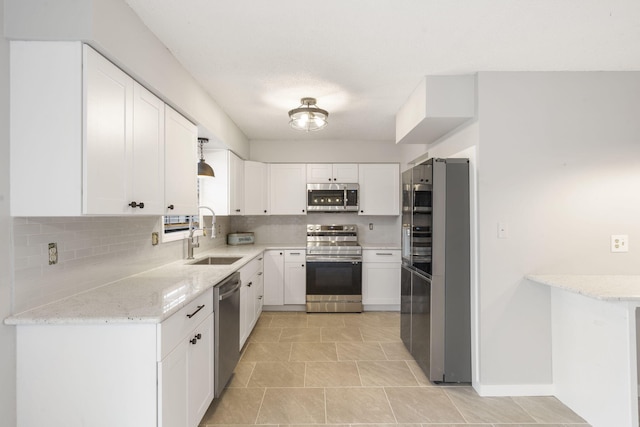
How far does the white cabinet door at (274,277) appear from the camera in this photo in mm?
4496

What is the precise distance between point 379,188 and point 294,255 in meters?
1.64

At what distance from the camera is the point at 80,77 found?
1425 millimetres

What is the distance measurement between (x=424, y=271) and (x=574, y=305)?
3.43 feet

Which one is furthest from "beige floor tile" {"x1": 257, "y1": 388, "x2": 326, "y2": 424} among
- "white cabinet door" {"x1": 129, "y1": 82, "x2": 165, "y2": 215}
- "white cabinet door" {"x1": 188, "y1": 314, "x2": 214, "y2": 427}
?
"white cabinet door" {"x1": 129, "y1": 82, "x2": 165, "y2": 215}

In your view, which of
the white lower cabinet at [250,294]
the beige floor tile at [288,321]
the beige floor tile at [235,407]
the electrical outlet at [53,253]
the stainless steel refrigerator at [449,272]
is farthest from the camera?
the beige floor tile at [288,321]

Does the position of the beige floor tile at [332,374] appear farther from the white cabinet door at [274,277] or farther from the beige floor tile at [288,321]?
the white cabinet door at [274,277]

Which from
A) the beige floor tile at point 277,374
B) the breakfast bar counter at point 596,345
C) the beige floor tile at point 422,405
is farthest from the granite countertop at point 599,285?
the beige floor tile at point 277,374

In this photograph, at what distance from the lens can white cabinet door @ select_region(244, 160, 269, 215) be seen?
4492 millimetres

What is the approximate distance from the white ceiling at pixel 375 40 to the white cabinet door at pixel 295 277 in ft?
7.66

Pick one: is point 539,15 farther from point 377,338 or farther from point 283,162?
point 283,162

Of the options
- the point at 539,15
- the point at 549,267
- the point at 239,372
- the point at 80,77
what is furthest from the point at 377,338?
the point at 80,77

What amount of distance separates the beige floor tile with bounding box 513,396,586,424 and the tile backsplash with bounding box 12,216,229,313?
307cm

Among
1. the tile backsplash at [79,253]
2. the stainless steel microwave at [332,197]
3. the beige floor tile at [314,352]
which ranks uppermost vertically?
the stainless steel microwave at [332,197]

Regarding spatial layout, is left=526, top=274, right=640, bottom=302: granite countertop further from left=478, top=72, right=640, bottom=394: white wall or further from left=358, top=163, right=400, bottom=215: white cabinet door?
left=358, top=163, right=400, bottom=215: white cabinet door
